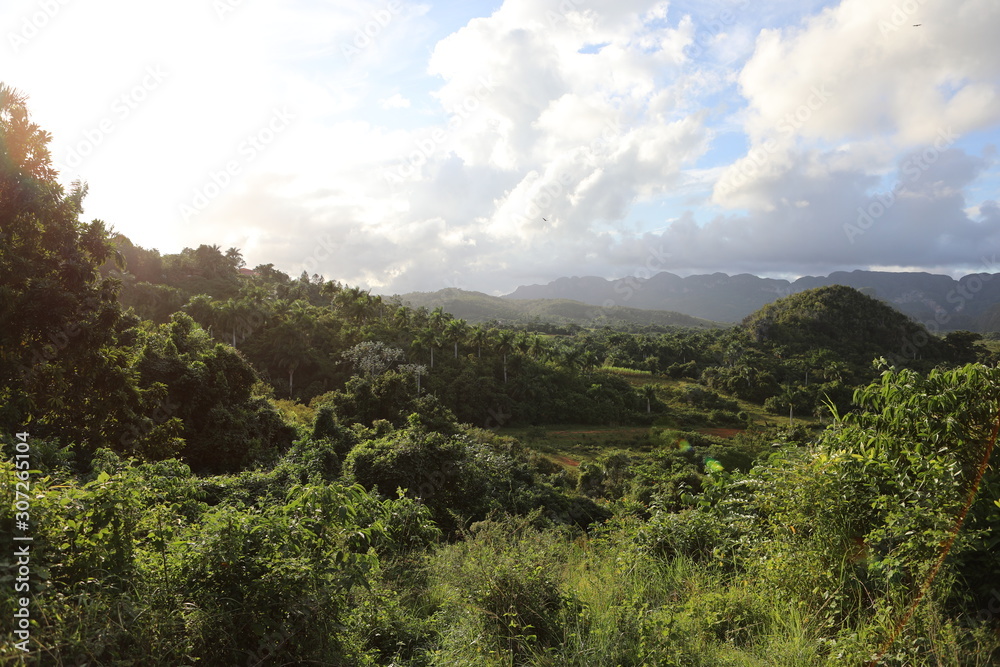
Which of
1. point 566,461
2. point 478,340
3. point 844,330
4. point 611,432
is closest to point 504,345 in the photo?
point 478,340

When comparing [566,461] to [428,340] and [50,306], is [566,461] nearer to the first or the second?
[428,340]

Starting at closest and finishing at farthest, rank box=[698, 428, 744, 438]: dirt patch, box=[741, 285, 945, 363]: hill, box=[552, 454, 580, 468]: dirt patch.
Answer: box=[552, 454, 580, 468]: dirt patch < box=[698, 428, 744, 438]: dirt patch < box=[741, 285, 945, 363]: hill

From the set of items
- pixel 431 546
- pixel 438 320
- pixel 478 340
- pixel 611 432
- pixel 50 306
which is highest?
pixel 438 320

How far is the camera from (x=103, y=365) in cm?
984

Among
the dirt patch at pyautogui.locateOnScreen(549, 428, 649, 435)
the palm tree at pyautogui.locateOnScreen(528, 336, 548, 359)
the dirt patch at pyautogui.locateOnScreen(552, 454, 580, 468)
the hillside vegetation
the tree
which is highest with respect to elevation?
the tree

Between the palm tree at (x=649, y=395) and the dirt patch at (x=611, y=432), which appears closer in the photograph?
the dirt patch at (x=611, y=432)

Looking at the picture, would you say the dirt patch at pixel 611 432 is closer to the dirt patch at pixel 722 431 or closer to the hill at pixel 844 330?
the dirt patch at pixel 722 431

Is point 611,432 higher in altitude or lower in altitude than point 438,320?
lower

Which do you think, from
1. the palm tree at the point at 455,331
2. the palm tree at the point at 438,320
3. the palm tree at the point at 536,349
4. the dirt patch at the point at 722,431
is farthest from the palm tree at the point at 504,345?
the dirt patch at the point at 722,431

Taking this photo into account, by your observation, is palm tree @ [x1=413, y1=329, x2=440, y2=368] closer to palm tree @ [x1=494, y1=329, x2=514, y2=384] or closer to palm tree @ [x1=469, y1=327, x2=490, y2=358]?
palm tree @ [x1=469, y1=327, x2=490, y2=358]

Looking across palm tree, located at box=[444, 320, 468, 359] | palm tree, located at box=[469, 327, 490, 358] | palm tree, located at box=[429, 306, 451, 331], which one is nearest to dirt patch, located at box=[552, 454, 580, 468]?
palm tree, located at box=[444, 320, 468, 359]

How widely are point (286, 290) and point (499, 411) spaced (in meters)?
41.7

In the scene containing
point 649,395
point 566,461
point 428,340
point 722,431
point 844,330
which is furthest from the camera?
point 844,330

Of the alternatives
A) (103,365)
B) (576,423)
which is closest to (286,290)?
(576,423)
